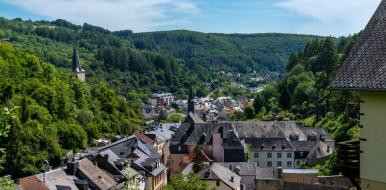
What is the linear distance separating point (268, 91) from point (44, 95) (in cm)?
5906

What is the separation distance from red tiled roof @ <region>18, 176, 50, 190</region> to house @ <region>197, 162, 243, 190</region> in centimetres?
1551

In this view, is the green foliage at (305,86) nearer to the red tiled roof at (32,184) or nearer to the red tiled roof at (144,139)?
the red tiled roof at (144,139)

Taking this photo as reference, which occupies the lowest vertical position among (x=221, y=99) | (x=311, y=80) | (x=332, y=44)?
(x=221, y=99)

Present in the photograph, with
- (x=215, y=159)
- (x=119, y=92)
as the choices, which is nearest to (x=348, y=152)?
(x=215, y=159)

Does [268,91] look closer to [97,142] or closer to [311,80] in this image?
[311,80]

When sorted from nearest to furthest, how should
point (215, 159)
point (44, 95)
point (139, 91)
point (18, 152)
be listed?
point (18, 152) < point (215, 159) < point (44, 95) < point (139, 91)

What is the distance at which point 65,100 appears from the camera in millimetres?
77812

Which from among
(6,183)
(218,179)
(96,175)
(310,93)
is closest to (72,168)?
(96,175)

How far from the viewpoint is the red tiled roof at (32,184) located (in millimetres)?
39094

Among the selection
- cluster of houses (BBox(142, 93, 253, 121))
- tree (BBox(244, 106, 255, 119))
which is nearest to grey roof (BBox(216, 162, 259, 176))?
tree (BBox(244, 106, 255, 119))

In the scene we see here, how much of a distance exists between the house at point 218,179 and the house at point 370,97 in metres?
39.6

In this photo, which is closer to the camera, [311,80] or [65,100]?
[65,100]

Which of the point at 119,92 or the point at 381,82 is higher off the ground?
the point at 381,82

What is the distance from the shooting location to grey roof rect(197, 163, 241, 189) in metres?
51.0
